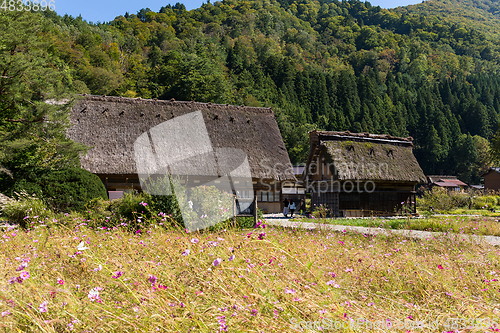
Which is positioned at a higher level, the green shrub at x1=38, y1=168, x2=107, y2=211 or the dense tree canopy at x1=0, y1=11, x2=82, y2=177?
the dense tree canopy at x1=0, y1=11, x2=82, y2=177

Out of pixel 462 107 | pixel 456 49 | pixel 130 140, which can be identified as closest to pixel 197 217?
pixel 130 140

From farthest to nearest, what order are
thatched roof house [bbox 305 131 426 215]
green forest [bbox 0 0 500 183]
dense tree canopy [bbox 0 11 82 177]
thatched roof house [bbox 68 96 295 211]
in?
1. green forest [bbox 0 0 500 183]
2. thatched roof house [bbox 305 131 426 215]
3. thatched roof house [bbox 68 96 295 211]
4. dense tree canopy [bbox 0 11 82 177]

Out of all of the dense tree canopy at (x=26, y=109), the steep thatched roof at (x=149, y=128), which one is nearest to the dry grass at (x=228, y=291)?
the dense tree canopy at (x=26, y=109)

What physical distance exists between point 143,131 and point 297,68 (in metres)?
64.2

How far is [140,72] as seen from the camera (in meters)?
45.1

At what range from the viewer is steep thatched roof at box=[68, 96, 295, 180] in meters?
19.3

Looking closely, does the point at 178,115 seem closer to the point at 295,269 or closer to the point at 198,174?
the point at 198,174

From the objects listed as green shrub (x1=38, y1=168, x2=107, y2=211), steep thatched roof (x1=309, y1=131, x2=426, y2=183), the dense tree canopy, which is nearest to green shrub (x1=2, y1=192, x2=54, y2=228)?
green shrub (x1=38, y1=168, x2=107, y2=211)

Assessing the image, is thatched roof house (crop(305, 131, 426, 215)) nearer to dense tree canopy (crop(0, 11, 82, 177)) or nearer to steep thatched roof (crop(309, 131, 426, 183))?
steep thatched roof (crop(309, 131, 426, 183))

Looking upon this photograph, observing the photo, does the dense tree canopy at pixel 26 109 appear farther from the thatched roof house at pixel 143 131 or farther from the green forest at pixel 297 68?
the thatched roof house at pixel 143 131

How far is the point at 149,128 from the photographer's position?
862 inches

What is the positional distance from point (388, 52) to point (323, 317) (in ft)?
362

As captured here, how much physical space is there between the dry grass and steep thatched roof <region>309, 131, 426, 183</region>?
16900mm

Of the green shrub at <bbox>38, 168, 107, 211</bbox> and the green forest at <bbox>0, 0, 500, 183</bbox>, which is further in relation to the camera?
the green forest at <bbox>0, 0, 500, 183</bbox>
